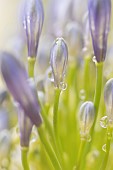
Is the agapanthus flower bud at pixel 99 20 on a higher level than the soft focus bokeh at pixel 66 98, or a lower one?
higher

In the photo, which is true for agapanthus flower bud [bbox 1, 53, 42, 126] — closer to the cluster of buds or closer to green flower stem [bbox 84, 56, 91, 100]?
the cluster of buds

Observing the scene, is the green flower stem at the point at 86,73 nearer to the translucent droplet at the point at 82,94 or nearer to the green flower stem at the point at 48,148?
the translucent droplet at the point at 82,94

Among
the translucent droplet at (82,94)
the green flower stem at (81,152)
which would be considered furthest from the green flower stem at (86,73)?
the green flower stem at (81,152)

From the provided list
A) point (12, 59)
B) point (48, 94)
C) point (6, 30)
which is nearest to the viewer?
point (12, 59)

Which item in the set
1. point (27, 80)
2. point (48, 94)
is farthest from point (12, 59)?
point (48, 94)

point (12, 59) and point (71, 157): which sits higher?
point (12, 59)

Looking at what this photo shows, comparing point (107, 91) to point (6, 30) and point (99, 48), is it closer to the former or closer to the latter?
point (99, 48)

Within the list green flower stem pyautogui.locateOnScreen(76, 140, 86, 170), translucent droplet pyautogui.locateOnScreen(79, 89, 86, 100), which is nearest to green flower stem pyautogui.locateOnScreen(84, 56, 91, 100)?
translucent droplet pyautogui.locateOnScreen(79, 89, 86, 100)
